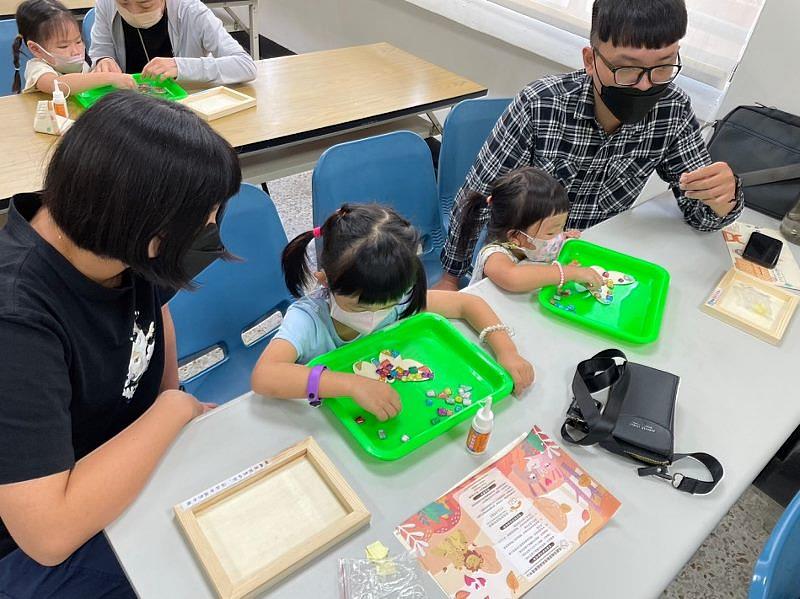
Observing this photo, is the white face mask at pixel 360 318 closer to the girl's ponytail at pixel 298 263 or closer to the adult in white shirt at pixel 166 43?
the girl's ponytail at pixel 298 263

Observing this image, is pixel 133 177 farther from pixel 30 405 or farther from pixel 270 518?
pixel 270 518

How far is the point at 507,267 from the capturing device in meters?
1.23

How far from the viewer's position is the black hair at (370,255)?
3.16 ft

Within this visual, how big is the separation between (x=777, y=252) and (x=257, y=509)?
139 cm

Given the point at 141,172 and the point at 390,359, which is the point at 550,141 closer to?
the point at 390,359

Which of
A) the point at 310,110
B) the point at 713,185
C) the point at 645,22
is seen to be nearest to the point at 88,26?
the point at 310,110

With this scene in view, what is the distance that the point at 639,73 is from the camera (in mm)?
1314

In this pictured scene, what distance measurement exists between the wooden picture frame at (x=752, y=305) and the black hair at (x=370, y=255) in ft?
2.32

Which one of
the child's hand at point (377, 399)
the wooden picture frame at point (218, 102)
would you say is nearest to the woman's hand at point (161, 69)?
the wooden picture frame at point (218, 102)

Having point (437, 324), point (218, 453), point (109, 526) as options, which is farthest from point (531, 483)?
point (109, 526)

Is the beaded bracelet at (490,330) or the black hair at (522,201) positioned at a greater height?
the black hair at (522,201)

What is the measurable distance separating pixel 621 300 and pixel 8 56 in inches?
94.6

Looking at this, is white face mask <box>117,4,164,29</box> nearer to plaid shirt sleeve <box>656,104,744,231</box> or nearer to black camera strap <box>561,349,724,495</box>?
plaid shirt sleeve <box>656,104,744,231</box>

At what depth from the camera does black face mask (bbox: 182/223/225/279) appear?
0.77m
